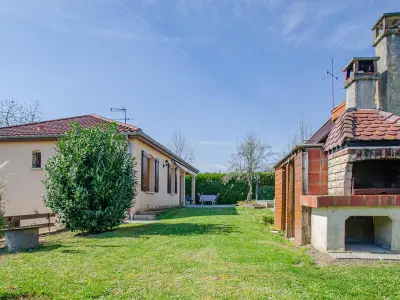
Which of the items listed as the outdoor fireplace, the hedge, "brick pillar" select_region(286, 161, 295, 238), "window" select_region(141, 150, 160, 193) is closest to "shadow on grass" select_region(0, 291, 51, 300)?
the outdoor fireplace

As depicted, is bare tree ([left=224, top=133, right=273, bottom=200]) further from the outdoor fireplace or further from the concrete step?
the outdoor fireplace

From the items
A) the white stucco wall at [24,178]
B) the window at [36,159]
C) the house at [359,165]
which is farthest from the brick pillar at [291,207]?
the window at [36,159]

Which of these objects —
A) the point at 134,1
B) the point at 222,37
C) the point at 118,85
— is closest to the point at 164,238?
the point at 134,1

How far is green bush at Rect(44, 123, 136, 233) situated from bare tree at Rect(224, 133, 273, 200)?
63.2ft

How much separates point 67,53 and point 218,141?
22835 millimetres

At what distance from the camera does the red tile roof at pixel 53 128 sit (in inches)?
552

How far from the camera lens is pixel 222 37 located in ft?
38.7

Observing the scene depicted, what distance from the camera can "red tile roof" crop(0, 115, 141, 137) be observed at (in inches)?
552

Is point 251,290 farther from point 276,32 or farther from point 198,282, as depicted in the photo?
point 276,32

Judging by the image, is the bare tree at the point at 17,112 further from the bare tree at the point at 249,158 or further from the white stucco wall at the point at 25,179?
the bare tree at the point at 249,158

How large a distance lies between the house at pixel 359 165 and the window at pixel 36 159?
441 inches

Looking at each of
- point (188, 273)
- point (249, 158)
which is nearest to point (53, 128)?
point (188, 273)

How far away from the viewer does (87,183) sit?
907 cm

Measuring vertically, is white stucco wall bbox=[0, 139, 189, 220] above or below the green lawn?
above
